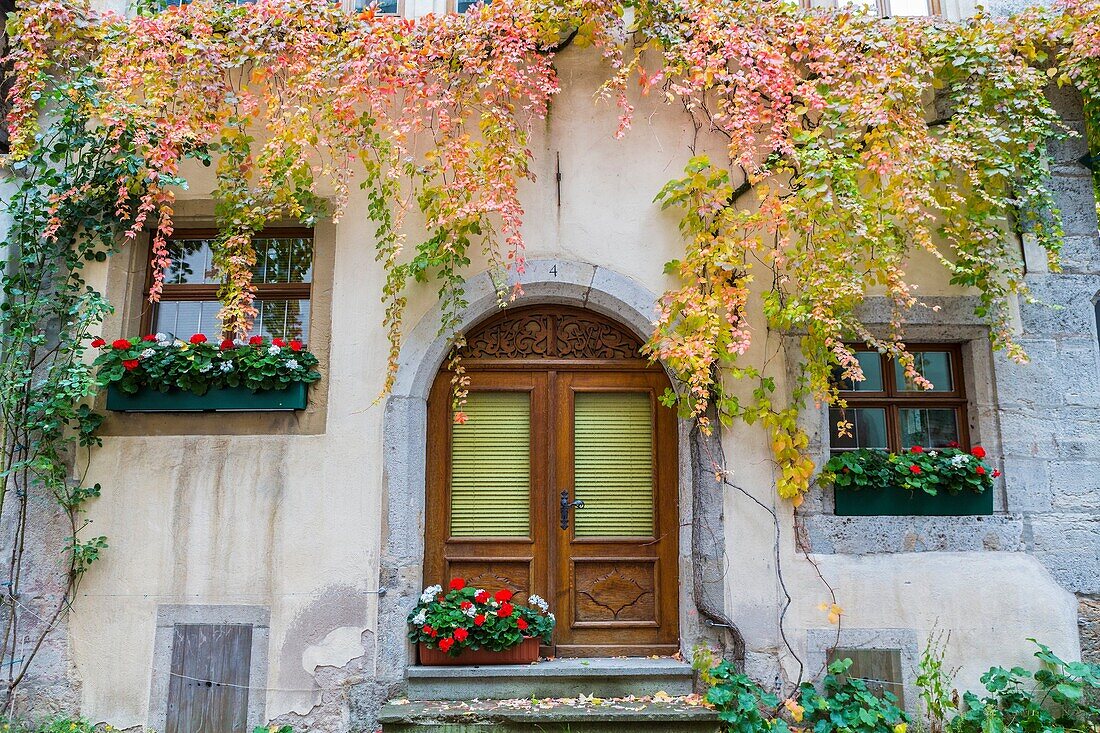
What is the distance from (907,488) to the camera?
3.87 metres

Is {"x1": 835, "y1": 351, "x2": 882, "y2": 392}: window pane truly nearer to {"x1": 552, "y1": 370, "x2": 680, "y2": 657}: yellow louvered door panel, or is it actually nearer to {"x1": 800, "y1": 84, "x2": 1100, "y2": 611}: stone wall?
{"x1": 800, "y1": 84, "x2": 1100, "y2": 611}: stone wall

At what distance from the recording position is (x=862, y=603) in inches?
152

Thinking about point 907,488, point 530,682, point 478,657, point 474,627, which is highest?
point 907,488

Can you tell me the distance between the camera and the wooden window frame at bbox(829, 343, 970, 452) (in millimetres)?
4184

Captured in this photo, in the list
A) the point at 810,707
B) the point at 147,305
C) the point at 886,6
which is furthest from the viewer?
the point at 886,6

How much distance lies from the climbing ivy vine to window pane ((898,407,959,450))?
563 mm

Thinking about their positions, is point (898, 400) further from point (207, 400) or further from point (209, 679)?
point (209, 679)

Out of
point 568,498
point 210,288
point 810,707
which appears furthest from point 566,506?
point 210,288

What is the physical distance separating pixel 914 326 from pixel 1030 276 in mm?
724

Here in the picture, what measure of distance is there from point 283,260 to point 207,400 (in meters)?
0.91

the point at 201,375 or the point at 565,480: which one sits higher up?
the point at 201,375

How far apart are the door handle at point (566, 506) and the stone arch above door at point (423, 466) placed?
0.58 meters

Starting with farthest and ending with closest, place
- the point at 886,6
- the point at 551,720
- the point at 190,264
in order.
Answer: the point at 886,6
the point at 190,264
the point at 551,720

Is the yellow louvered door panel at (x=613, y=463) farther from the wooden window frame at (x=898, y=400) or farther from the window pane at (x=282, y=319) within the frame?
the window pane at (x=282, y=319)
